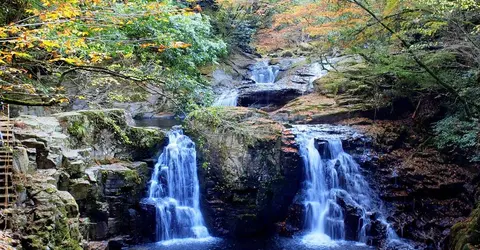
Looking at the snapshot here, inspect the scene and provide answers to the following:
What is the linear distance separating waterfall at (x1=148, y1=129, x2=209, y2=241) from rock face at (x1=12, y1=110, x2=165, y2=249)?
444 mm

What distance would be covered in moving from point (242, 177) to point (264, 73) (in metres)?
11.5

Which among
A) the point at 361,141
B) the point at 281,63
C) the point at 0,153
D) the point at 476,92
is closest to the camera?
the point at 0,153

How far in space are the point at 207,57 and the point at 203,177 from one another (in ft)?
14.0

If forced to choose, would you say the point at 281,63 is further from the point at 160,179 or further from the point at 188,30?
the point at 188,30

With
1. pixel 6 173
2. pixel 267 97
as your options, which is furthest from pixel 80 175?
pixel 267 97

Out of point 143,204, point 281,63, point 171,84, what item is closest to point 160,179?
point 143,204

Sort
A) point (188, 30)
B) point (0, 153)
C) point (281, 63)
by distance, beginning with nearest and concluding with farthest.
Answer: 1. point (0, 153)
2. point (188, 30)
3. point (281, 63)

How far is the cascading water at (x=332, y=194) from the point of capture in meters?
11.2

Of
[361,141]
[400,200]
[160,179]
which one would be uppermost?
[361,141]

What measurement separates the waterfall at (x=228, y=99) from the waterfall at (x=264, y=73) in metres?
3.53

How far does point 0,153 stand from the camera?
5.11 metres

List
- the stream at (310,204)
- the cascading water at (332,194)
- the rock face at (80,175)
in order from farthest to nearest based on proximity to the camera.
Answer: the cascading water at (332,194) < the stream at (310,204) < the rock face at (80,175)

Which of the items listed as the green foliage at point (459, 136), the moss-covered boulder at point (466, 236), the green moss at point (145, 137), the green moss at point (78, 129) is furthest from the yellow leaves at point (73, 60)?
the green foliage at point (459, 136)

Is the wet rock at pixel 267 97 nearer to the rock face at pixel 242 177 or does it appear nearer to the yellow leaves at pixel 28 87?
the rock face at pixel 242 177
